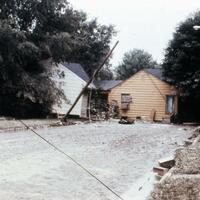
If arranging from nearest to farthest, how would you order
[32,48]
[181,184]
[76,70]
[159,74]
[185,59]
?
[181,184], [32,48], [185,59], [76,70], [159,74]

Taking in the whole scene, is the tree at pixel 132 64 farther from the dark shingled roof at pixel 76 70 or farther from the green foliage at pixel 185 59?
the green foliage at pixel 185 59

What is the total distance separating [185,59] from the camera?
3828 cm

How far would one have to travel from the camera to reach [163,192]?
764 centimetres

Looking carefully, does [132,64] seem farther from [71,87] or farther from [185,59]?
[185,59]

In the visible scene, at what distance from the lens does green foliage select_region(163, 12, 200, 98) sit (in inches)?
1479

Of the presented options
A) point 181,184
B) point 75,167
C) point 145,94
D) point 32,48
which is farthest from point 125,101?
point 181,184

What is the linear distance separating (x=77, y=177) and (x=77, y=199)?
2.37 meters

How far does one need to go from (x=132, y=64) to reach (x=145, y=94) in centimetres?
2973

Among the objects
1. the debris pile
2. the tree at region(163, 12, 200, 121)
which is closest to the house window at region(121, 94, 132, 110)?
the tree at region(163, 12, 200, 121)

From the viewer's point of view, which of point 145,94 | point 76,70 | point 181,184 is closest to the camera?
point 181,184

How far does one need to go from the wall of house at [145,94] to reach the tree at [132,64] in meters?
27.0

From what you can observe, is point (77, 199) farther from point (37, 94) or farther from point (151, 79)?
point (151, 79)

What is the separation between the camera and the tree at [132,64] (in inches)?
2788

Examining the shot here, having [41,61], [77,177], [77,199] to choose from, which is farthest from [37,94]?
[77,199]
